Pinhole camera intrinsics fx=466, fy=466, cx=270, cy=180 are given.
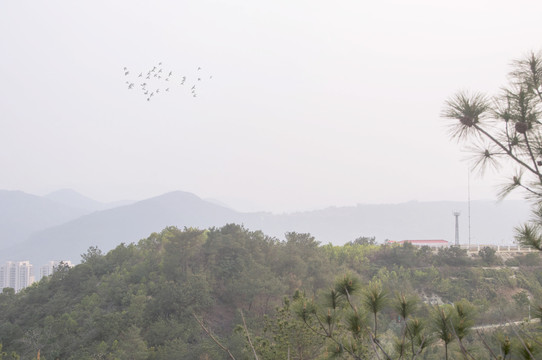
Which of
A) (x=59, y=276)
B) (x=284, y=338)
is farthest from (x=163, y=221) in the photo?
(x=284, y=338)

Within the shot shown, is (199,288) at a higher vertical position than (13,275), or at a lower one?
higher

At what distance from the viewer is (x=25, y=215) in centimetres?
16162

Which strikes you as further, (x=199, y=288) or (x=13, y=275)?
(x=13, y=275)

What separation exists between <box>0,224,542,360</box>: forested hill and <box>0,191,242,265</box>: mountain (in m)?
113

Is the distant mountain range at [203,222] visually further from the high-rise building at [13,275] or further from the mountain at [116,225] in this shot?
the high-rise building at [13,275]

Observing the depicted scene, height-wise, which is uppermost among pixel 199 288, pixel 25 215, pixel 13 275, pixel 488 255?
pixel 25 215

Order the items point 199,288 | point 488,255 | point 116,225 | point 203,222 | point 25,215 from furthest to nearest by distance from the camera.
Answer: point 25,215, point 203,222, point 116,225, point 488,255, point 199,288

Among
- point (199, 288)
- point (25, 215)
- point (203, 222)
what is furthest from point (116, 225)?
point (199, 288)

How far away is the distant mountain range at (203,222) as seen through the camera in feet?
407

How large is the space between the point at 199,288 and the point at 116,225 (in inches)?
5297

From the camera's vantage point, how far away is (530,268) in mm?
20578

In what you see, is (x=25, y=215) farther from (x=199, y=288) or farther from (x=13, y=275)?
(x=199, y=288)

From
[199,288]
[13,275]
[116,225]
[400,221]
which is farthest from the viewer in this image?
[116,225]

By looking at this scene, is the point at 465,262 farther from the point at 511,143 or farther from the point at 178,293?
the point at 511,143
